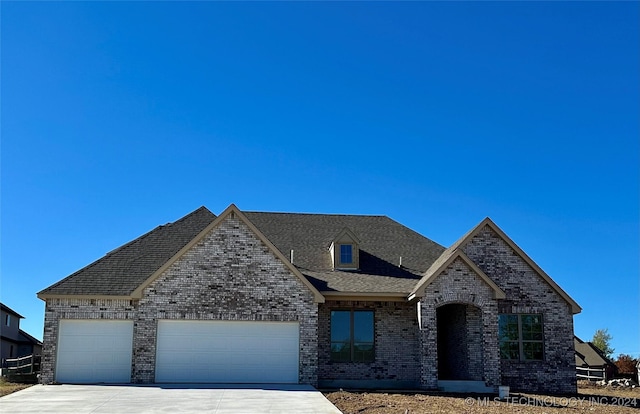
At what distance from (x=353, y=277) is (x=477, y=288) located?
15.6 ft

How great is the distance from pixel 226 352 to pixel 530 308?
1134 cm

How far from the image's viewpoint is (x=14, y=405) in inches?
651

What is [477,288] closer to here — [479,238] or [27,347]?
[479,238]

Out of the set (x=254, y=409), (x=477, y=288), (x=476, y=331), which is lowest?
(x=254, y=409)

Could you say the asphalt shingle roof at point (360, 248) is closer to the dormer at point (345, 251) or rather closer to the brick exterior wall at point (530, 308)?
→ the dormer at point (345, 251)

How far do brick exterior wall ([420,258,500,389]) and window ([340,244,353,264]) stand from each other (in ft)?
13.9

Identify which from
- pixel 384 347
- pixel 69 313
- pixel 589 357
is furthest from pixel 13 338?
pixel 589 357

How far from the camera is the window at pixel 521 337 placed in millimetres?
24016

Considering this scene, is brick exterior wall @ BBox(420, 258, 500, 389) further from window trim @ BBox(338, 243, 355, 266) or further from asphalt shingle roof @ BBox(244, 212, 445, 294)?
window trim @ BBox(338, 243, 355, 266)

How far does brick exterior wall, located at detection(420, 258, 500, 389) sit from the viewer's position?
22.8 metres

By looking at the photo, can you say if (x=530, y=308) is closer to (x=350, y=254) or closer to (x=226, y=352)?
(x=350, y=254)

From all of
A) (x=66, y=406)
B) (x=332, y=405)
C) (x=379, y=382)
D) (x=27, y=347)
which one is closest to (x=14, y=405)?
(x=66, y=406)

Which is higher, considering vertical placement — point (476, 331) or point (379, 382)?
point (476, 331)

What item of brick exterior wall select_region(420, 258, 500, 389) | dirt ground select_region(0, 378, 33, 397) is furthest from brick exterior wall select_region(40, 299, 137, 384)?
brick exterior wall select_region(420, 258, 500, 389)
